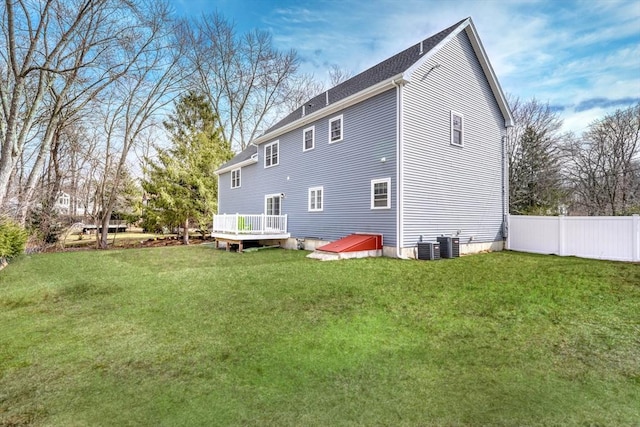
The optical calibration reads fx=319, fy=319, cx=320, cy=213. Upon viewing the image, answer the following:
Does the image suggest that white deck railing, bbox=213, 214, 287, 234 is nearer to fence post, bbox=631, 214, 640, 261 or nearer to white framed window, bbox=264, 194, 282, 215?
white framed window, bbox=264, 194, 282, 215

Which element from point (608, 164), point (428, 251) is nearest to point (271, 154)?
point (428, 251)

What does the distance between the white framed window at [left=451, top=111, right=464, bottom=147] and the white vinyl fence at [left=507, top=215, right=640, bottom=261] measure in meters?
4.11

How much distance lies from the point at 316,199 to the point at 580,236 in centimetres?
918

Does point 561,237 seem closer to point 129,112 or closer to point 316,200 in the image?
point 316,200

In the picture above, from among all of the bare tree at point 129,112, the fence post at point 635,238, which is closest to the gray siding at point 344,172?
the fence post at point 635,238

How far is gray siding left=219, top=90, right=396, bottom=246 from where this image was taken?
10328 millimetres

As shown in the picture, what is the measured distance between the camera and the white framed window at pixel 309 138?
44.0 ft

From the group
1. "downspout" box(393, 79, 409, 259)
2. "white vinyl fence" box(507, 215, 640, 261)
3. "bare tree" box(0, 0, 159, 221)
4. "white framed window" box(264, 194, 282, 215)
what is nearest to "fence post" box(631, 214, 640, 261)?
"white vinyl fence" box(507, 215, 640, 261)

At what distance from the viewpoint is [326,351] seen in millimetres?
3725

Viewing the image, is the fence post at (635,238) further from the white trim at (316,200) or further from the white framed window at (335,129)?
the white trim at (316,200)

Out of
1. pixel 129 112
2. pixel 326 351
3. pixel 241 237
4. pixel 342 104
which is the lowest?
pixel 326 351

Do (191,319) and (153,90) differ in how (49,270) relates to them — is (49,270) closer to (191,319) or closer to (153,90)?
(191,319)

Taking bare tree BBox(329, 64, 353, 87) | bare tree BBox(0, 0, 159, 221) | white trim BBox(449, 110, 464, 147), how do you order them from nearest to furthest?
bare tree BBox(0, 0, 159, 221) < white trim BBox(449, 110, 464, 147) < bare tree BBox(329, 64, 353, 87)

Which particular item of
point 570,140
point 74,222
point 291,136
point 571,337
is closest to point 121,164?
point 74,222
